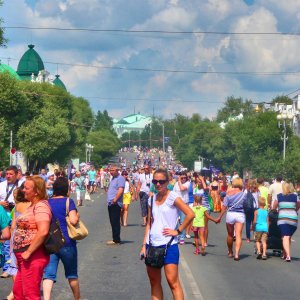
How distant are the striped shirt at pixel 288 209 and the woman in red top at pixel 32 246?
352 inches

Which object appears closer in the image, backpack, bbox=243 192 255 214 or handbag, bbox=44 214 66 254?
handbag, bbox=44 214 66 254

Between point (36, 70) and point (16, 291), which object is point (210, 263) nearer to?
point (16, 291)

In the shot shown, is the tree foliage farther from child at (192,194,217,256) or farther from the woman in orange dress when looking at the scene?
child at (192,194,217,256)

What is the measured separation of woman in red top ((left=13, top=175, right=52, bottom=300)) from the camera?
807cm

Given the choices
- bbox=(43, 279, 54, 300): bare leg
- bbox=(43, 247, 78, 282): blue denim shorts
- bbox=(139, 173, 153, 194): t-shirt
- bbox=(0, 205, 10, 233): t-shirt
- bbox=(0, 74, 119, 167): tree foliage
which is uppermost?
bbox=(0, 74, 119, 167): tree foliage

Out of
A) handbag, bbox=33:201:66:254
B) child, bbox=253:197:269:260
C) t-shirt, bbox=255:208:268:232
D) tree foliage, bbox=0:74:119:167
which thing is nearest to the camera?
handbag, bbox=33:201:66:254

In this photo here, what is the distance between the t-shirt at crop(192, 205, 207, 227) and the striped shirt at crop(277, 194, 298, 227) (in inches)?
65.1

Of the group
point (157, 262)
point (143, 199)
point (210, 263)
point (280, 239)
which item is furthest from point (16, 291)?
point (143, 199)

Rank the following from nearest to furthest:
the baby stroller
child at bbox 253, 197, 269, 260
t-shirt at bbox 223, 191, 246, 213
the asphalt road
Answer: the asphalt road → t-shirt at bbox 223, 191, 246, 213 → child at bbox 253, 197, 269, 260 → the baby stroller

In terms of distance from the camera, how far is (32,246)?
26.3ft

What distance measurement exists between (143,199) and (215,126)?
11291cm

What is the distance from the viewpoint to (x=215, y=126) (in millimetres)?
136750

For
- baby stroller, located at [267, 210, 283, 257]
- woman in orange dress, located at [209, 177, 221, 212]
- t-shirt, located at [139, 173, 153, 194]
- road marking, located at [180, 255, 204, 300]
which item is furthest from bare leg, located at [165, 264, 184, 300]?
woman in orange dress, located at [209, 177, 221, 212]

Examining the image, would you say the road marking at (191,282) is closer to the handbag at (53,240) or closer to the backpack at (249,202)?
the backpack at (249,202)
